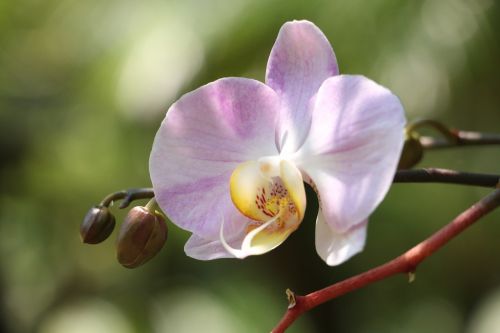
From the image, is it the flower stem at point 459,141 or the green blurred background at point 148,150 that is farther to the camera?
the green blurred background at point 148,150

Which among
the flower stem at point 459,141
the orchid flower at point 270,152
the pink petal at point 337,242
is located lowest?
the flower stem at point 459,141

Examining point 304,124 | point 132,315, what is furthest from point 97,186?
point 304,124

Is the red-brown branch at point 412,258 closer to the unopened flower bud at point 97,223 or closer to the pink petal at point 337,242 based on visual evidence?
the pink petal at point 337,242

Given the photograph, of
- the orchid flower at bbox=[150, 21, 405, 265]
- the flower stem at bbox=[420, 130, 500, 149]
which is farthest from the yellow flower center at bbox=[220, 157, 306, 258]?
the flower stem at bbox=[420, 130, 500, 149]

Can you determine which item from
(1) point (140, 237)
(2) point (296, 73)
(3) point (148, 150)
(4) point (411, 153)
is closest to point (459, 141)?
(4) point (411, 153)

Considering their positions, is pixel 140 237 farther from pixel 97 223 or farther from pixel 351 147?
pixel 351 147

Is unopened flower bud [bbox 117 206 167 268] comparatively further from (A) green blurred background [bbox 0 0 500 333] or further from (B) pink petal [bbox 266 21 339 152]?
(A) green blurred background [bbox 0 0 500 333]

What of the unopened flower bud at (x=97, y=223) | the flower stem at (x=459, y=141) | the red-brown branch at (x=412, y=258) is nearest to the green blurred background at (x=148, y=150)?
the flower stem at (x=459, y=141)
